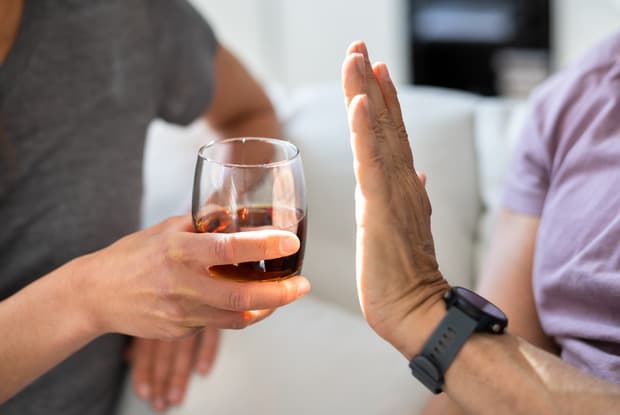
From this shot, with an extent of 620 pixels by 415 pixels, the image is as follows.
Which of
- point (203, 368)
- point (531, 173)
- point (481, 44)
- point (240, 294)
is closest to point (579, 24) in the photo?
point (481, 44)

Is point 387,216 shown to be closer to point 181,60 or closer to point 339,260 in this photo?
point 339,260

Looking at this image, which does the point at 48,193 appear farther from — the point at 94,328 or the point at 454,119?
the point at 454,119

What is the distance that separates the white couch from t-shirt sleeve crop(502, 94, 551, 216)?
105 millimetres

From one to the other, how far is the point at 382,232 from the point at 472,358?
153mm

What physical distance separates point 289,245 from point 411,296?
0.13m

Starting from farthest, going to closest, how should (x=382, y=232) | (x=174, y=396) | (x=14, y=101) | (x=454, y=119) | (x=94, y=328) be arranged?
(x=454, y=119) → (x=174, y=396) → (x=14, y=101) → (x=94, y=328) → (x=382, y=232)

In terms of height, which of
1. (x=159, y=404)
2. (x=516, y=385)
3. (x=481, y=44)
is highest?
(x=481, y=44)

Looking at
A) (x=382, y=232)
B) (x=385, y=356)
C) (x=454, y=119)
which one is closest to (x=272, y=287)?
(x=382, y=232)

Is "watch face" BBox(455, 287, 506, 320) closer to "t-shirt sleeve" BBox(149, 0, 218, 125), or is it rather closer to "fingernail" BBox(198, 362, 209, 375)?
"fingernail" BBox(198, 362, 209, 375)

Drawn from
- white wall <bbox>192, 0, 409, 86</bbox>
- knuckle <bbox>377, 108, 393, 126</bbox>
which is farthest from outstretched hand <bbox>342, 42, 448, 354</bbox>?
white wall <bbox>192, 0, 409, 86</bbox>

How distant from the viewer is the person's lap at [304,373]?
990 millimetres

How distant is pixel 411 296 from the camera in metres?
0.71

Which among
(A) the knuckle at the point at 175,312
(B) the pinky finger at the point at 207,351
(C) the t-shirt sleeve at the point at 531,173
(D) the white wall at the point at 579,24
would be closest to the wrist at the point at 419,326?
(A) the knuckle at the point at 175,312

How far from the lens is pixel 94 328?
792mm
